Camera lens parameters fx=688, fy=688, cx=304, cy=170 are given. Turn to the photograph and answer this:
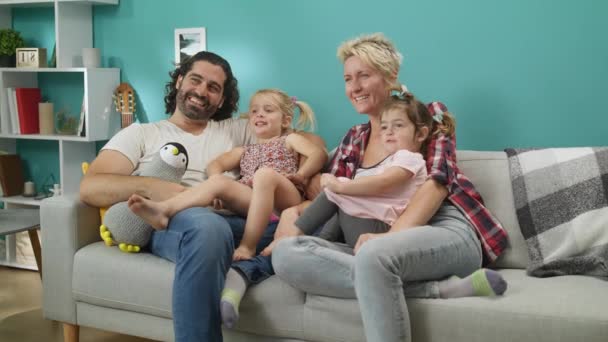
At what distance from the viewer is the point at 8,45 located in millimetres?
3754

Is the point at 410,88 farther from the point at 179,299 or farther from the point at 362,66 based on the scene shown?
the point at 179,299

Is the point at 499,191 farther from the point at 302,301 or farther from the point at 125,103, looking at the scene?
the point at 125,103

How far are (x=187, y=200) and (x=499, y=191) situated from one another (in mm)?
1072

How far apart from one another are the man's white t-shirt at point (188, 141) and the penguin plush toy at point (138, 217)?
0.15 metres

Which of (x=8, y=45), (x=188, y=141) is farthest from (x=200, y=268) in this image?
(x=8, y=45)

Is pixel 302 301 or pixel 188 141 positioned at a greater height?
pixel 188 141

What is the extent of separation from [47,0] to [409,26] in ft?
6.27

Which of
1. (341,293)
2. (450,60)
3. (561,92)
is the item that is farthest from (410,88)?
(341,293)

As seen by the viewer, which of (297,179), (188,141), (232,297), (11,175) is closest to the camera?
(232,297)

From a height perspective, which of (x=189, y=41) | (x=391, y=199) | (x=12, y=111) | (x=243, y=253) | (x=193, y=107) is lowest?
(x=243, y=253)

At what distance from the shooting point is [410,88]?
3018mm

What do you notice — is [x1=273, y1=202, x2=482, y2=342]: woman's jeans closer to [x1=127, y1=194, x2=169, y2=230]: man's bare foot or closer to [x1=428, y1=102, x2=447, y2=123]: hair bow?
[x1=428, y1=102, x2=447, y2=123]: hair bow

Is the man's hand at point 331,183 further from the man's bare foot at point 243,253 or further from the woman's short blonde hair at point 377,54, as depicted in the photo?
the woman's short blonde hair at point 377,54

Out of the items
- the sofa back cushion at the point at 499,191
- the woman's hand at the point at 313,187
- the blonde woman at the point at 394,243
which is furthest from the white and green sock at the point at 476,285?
the woman's hand at the point at 313,187
